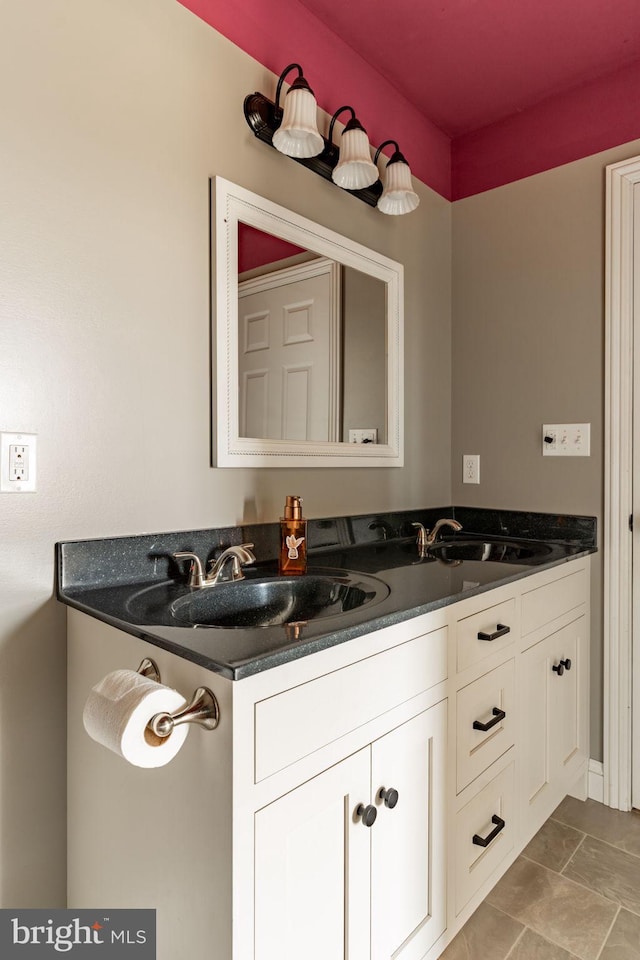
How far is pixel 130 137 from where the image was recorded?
1.25 m

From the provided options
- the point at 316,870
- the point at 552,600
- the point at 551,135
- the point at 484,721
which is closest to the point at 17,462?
the point at 316,870

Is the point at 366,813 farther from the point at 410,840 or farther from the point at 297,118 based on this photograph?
the point at 297,118

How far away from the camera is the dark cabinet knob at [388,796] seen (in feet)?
3.38

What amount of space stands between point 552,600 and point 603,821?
781 millimetres

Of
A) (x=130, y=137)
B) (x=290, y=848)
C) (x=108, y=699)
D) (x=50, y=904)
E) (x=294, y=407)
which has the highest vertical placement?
(x=130, y=137)

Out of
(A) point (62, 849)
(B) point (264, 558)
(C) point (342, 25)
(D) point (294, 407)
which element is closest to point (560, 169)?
(C) point (342, 25)

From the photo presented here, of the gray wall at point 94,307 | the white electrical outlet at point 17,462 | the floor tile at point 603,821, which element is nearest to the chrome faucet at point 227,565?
the gray wall at point 94,307

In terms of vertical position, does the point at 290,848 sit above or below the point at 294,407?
below

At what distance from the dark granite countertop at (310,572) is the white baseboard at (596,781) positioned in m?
0.74

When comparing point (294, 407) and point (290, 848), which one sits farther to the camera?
point (294, 407)

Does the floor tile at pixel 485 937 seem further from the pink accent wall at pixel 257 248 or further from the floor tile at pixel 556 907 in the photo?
the pink accent wall at pixel 257 248

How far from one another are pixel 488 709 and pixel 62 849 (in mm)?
981

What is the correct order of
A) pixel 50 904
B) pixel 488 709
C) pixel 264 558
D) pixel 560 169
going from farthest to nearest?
pixel 560 169 < pixel 264 558 < pixel 488 709 < pixel 50 904

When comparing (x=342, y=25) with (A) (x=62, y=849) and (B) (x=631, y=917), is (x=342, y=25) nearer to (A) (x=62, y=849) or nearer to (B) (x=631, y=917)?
(A) (x=62, y=849)
